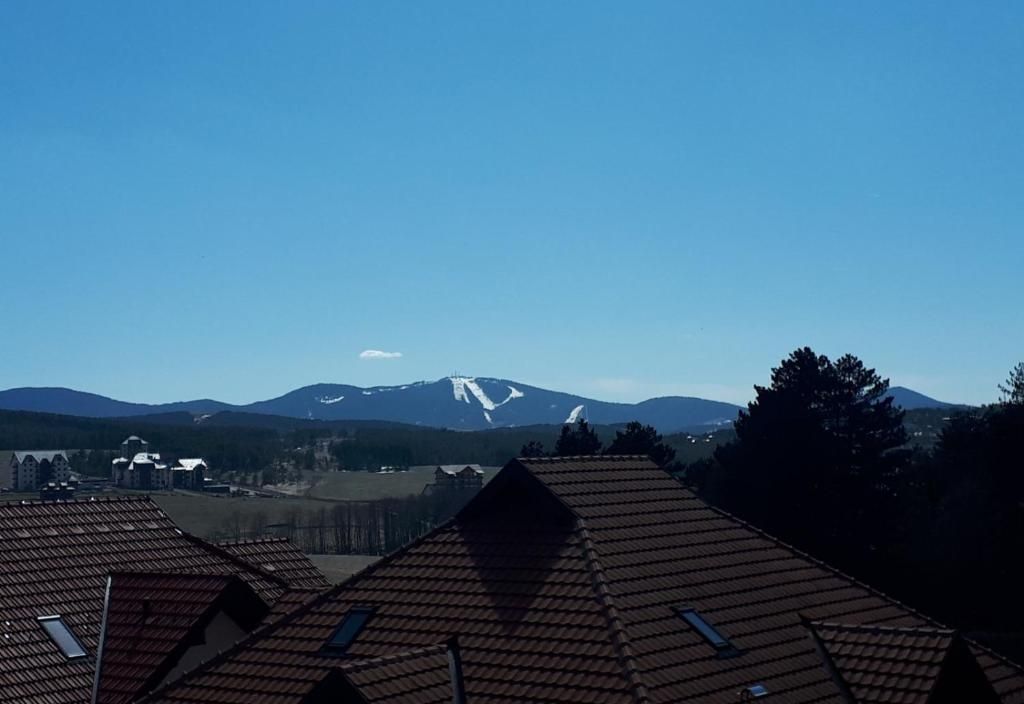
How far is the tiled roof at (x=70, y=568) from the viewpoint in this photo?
1739cm

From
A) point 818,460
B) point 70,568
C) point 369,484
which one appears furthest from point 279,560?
point 369,484

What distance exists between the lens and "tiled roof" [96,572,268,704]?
17812 millimetres

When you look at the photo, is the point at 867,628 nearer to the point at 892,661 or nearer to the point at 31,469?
the point at 892,661

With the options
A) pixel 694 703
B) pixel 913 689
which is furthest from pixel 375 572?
pixel 913 689

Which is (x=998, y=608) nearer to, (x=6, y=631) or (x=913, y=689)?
(x=913, y=689)

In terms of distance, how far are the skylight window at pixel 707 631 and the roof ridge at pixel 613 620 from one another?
1.09 metres

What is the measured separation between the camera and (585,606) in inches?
575

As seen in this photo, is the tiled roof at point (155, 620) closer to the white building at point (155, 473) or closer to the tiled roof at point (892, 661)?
the tiled roof at point (892, 661)

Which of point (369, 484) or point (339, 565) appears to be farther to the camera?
point (369, 484)

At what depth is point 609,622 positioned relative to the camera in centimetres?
1420

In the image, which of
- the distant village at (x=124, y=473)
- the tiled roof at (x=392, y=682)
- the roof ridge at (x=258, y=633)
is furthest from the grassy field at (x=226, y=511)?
the tiled roof at (x=392, y=682)

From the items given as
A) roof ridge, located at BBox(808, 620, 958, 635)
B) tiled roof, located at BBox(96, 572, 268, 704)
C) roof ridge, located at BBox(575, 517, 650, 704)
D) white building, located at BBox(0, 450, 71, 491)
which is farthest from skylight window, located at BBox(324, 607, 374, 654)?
white building, located at BBox(0, 450, 71, 491)

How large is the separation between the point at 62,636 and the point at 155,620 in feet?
4.27

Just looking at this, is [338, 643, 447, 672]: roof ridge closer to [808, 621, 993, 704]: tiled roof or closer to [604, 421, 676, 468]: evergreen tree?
[808, 621, 993, 704]: tiled roof
